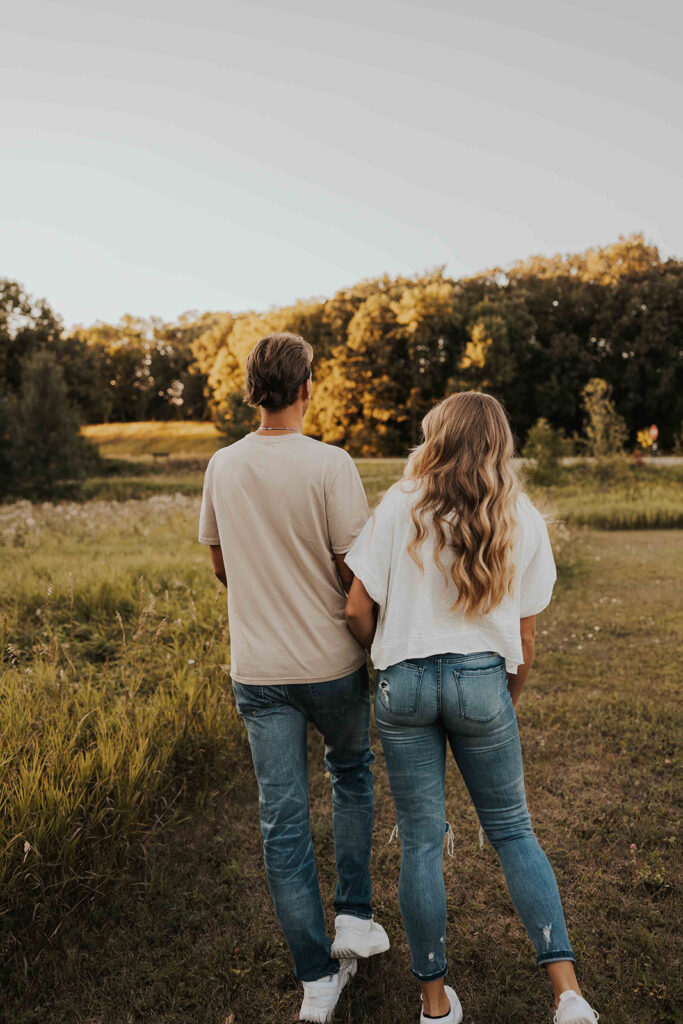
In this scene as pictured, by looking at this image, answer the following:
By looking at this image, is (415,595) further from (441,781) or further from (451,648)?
(441,781)

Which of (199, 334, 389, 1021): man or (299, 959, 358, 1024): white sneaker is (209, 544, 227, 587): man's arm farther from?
(299, 959, 358, 1024): white sneaker

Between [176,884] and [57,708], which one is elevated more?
[57,708]

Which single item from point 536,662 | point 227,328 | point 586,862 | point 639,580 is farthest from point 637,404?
point 586,862

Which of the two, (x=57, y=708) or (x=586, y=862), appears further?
(x=57, y=708)

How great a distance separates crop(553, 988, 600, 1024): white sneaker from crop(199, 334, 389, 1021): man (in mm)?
744

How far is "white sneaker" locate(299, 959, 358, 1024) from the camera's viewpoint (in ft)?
7.58

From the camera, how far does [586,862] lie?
326 cm

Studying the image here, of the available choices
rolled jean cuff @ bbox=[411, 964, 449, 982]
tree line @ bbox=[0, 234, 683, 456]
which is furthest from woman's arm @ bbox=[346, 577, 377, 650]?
tree line @ bbox=[0, 234, 683, 456]

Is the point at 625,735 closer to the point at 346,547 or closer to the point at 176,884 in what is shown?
the point at 176,884

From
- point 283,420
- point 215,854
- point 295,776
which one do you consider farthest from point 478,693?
point 215,854

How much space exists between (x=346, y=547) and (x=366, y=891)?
1277 mm

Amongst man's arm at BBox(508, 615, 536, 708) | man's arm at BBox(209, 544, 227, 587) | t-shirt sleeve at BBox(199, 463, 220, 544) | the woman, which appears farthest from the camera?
man's arm at BBox(209, 544, 227, 587)

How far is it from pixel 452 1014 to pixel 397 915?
0.74 m

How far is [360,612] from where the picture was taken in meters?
2.18
